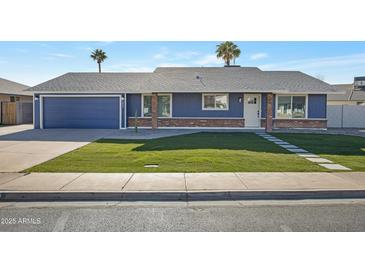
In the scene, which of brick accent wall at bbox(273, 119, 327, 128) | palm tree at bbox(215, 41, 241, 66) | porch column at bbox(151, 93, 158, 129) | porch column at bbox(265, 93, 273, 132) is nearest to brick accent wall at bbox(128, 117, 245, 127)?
porch column at bbox(151, 93, 158, 129)

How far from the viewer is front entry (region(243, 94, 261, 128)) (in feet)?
68.0

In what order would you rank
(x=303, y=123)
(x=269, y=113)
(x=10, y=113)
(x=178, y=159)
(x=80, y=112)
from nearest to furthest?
1. (x=178, y=159)
2. (x=269, y=113)
3. (x=303, y=123)
4. (x=80, y=112)
5. (x=10, y=113)

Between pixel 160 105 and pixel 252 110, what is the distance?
6325 mm

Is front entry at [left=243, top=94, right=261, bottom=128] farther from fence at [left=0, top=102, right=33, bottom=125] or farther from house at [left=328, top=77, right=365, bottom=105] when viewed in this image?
house at [left=328, top=77, right=365, bottom=105]

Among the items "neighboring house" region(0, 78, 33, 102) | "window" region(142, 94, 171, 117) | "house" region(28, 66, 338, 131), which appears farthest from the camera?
"neighboring house" region(0, 78, 33, 102)

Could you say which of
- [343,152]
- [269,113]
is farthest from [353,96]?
[343,152]

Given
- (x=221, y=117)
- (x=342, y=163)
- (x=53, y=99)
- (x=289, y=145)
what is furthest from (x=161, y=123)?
(x=342, y=163)

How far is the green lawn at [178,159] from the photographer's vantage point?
843 cm

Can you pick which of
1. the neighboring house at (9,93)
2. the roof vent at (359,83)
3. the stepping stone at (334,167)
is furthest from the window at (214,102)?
the roof vent at (359,83)

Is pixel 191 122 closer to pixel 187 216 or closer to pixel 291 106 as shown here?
pixel 291 106

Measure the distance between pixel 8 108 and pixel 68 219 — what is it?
2470cm

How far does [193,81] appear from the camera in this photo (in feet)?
71.7

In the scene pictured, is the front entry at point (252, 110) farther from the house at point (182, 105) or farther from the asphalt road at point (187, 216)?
the asphalt road at point (187, 216)

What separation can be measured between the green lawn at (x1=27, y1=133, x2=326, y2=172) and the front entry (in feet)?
26.3
